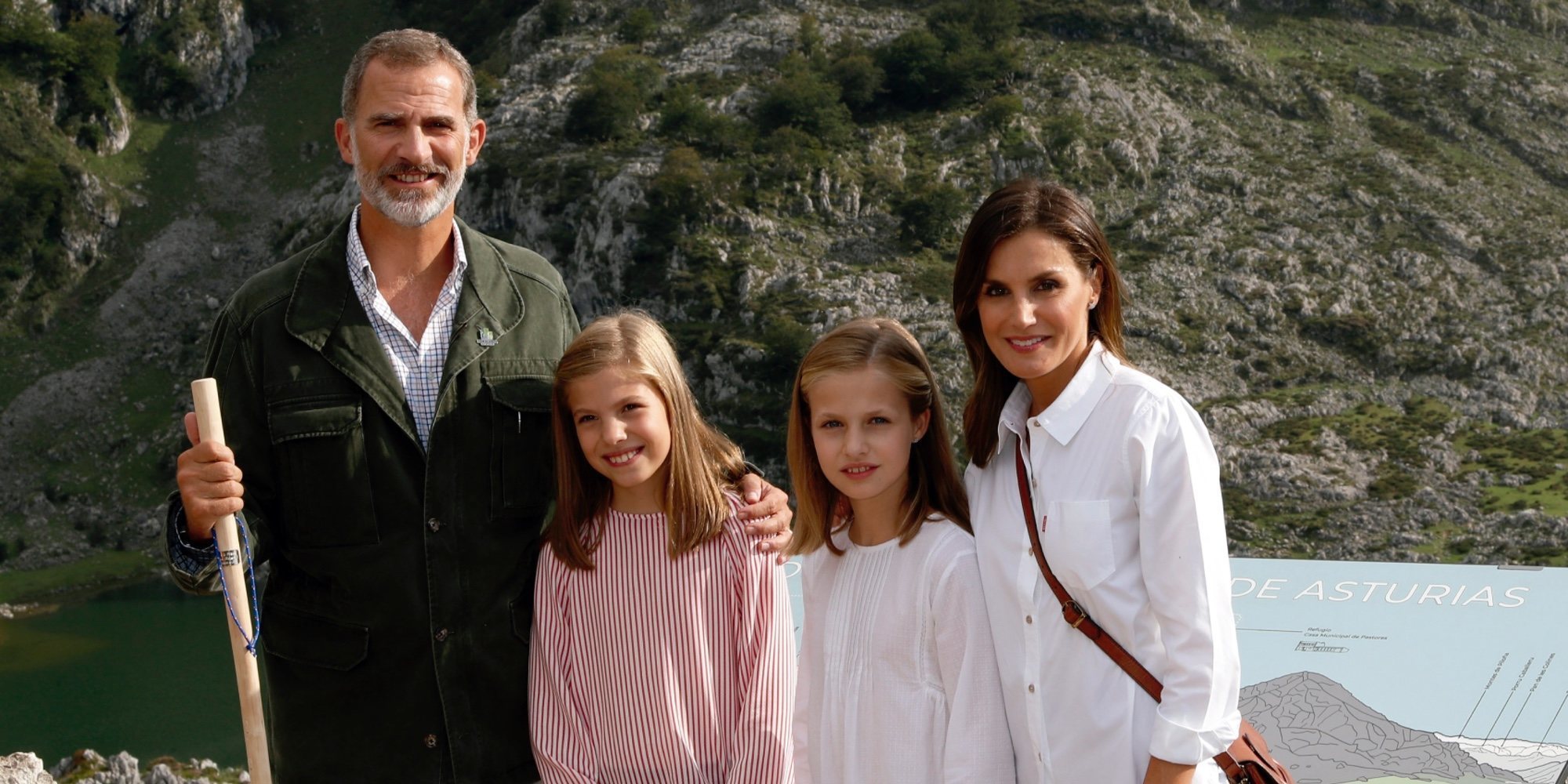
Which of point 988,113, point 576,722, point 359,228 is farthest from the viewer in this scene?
point 988,113

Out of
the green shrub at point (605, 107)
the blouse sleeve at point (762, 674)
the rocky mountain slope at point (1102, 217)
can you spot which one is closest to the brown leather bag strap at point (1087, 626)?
the blouse sleeve at point (762, 674)

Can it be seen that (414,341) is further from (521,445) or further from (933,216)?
(933,216)

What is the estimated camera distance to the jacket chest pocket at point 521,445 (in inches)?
148

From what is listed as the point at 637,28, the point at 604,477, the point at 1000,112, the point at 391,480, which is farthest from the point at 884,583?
the point at 637,28

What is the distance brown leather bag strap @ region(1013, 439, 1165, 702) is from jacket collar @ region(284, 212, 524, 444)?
5.34ft

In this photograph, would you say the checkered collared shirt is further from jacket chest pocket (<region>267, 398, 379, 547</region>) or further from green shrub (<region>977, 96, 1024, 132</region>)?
green shrub (<region>977, 96, 1024, 132</region>)

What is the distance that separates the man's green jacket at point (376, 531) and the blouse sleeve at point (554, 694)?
0.31ft

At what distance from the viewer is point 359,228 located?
12.8 feet

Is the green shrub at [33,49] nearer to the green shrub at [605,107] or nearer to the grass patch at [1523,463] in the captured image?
the green shrub at [605,107]

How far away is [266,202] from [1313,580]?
6268 cm

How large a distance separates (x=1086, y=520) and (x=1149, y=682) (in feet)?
1.31

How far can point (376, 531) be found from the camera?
12.0 feet

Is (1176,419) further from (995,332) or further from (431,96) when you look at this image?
(431,96)

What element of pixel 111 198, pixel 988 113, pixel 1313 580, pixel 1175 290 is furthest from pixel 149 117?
pixel 1313 580
